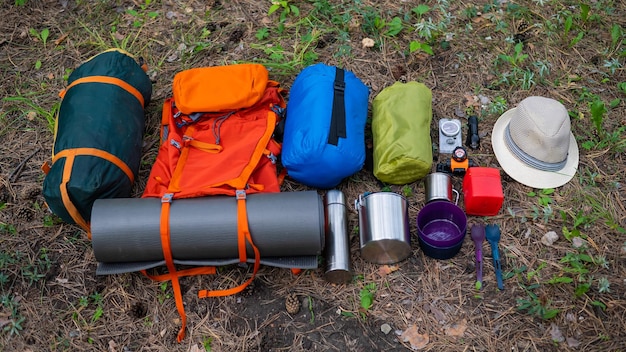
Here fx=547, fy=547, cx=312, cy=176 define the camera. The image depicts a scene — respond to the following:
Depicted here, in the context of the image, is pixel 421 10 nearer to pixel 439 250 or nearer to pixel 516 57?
pixel 516 57

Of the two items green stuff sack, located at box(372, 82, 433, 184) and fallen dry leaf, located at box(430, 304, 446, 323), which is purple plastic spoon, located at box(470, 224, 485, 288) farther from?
green stuff sack, located at box(372, 82, 433, 184)

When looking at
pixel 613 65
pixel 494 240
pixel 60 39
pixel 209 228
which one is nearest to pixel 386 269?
pixel 494 240

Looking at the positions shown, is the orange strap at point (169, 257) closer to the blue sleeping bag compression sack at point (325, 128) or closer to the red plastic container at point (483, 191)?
the blue sleeping bag compression sack at point (325, 128)

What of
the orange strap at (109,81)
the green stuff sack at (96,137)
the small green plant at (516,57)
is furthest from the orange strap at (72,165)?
the small green plant at (516,57)

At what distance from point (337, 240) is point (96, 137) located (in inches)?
68.6

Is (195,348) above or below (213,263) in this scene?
below

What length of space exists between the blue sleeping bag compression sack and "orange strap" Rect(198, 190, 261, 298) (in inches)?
19.5

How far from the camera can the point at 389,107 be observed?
391cm

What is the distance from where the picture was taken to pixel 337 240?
350 centimetres

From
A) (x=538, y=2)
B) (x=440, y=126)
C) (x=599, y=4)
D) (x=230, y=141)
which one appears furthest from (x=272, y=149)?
(x=599, y=4)

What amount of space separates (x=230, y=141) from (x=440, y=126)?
5.09ft

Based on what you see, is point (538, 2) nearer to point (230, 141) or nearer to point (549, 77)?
point (549, 77)

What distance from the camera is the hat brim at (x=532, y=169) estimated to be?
3781mm

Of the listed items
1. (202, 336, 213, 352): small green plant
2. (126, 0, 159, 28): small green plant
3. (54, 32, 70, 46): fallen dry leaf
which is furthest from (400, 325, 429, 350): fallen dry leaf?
(54, 32, 70, 46): fallen dry leaf
